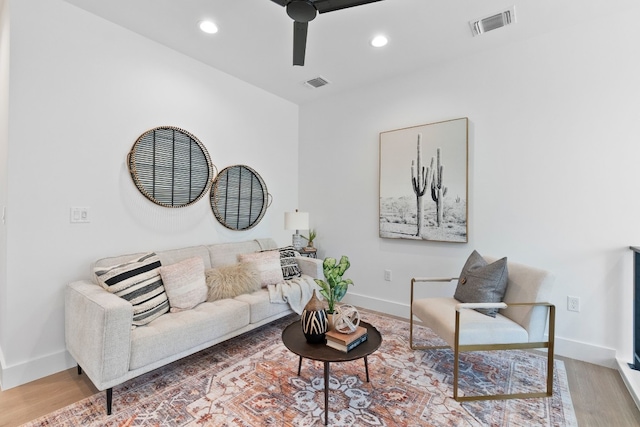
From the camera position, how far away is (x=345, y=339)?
1850 mm

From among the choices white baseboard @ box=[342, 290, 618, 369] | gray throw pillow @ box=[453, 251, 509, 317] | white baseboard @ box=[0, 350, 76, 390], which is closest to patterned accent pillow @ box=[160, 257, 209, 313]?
white baseboard @ box=[0, 350, 76, 390]

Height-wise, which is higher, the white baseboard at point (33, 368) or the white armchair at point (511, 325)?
the white armchair at point (511, 325)

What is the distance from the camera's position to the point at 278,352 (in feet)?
8.59

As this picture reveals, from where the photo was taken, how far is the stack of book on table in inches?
72.4

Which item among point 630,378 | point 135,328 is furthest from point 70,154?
point 630,378

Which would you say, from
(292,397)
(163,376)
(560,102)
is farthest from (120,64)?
(560,102)

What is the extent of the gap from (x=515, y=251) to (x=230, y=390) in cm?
270

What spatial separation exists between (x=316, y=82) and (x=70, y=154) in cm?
259

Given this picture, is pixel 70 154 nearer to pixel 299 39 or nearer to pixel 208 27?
pixel 208 27

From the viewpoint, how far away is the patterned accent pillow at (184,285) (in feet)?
7.93

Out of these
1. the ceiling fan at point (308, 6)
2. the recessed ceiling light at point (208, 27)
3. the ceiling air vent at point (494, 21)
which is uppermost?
the ceiling air vent at point (494, 21)

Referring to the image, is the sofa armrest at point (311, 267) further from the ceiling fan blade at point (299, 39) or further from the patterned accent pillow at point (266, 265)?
the ceiling fan blade at point (299, 39)

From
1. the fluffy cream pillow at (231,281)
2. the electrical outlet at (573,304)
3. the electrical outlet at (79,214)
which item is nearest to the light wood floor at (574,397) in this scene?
the electrical outlet at (573,304)

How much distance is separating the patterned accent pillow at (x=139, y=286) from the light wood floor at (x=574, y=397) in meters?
0.59
